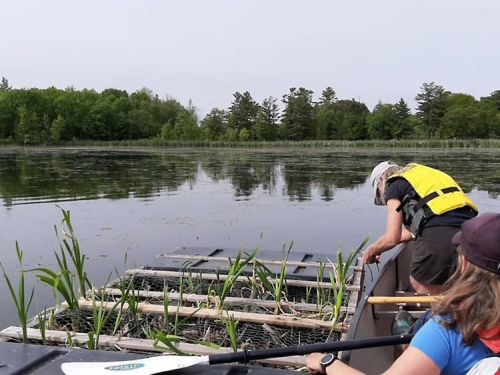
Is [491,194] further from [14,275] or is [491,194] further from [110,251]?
[14,275]

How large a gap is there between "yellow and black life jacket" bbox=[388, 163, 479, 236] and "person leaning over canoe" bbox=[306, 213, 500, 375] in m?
1.85

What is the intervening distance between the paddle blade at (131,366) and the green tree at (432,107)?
74743 millimetres

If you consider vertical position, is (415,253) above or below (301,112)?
below

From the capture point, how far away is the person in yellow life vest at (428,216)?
3.57 meters

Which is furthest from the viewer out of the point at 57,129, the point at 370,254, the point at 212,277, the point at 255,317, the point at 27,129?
the point at 57,129

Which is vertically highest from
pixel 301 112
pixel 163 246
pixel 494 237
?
pixel 301 112

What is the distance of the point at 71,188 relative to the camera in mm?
15469

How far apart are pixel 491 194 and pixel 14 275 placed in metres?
11.7

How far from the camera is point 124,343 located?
3.74 meters

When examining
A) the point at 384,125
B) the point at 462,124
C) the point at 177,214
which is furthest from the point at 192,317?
the point at 462,124

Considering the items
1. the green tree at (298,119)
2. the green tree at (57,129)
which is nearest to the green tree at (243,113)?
the green tree at (298,119)

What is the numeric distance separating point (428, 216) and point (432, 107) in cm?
A: 7511

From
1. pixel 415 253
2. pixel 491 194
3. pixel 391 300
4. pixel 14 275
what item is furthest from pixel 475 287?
pixel 491 194

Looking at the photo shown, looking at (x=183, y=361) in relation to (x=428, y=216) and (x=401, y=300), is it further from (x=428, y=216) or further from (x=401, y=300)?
(x=428, y=216)
